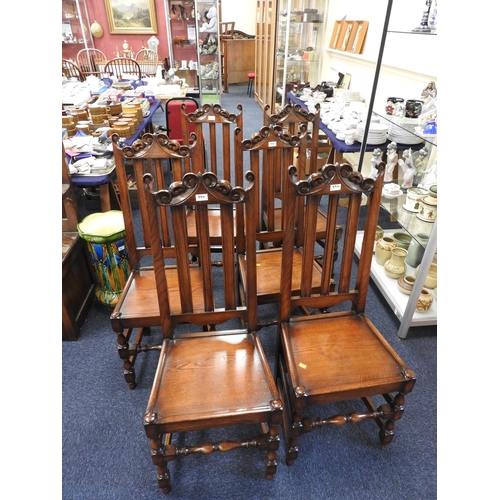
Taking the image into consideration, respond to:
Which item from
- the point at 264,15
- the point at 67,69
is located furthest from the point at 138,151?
the point at 264,15

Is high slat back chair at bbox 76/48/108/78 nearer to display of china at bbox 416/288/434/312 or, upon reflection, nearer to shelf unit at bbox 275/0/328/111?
shelf unit at bbox 275/0/328/111

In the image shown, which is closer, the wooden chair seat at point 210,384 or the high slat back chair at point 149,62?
the wooden chair seat at point 210,384

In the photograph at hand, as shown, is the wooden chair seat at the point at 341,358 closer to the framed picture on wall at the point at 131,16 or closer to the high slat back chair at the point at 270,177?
the high slat back chair at the point at 270,177

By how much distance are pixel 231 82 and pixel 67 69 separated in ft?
13.9

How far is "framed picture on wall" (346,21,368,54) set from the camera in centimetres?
305

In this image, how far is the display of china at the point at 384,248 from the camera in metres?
2.19

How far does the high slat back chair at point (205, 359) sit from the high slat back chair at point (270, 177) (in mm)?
312

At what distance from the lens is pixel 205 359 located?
121cm

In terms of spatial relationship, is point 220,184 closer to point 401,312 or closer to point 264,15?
point 401,312

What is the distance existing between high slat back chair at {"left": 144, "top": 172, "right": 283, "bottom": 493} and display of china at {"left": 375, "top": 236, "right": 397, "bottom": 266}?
4.12 ft

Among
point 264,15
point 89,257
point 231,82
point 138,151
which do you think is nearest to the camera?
point 138,151

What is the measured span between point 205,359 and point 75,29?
24.9 feet

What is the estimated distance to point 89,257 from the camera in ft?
6.72

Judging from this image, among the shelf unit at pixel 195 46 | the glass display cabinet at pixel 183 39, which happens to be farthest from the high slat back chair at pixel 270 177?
the glass display cabinet at pixel 183 39
